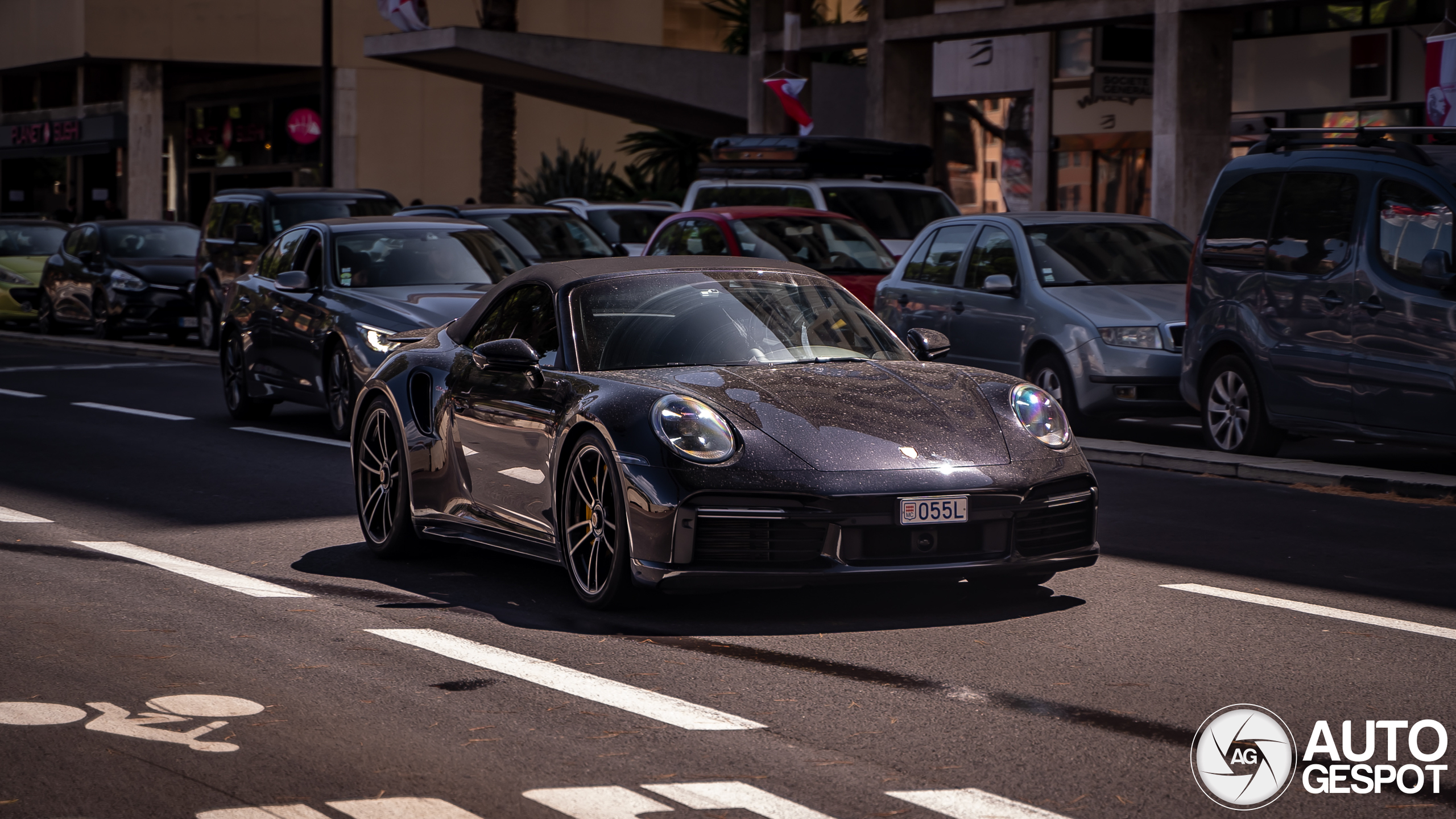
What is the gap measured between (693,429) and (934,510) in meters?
0.87

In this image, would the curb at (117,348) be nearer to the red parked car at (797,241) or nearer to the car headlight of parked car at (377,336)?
the red parked car at (797,241)

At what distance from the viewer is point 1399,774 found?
4.93 metres

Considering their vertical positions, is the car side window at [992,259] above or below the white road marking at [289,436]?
above

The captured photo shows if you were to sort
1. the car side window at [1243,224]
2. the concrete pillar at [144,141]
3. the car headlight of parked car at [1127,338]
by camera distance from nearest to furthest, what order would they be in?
1. the car side window at [1243,224]
2. the car headlight of parked car at [1127,338]
3. the concrete pillar at [144,141]

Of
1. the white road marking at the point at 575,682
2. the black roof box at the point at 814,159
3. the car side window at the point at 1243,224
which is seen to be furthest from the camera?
the black roof box at the point at 814,159

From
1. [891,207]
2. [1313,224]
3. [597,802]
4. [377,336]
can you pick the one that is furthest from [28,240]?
[597,802]

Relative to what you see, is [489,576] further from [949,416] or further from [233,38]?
[233,38]

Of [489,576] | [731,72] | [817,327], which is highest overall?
[731,72]

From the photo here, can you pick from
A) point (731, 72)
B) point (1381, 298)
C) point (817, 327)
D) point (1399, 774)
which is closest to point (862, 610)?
point (817, 327)

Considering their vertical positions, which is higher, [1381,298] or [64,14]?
[64,14]

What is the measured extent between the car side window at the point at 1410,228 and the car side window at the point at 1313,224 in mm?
239

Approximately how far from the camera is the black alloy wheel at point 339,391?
1399cm

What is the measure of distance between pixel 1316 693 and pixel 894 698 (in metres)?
1.23

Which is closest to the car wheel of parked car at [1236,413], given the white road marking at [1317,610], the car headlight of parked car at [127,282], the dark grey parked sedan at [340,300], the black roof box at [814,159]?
the white road marking at [1317,610]
